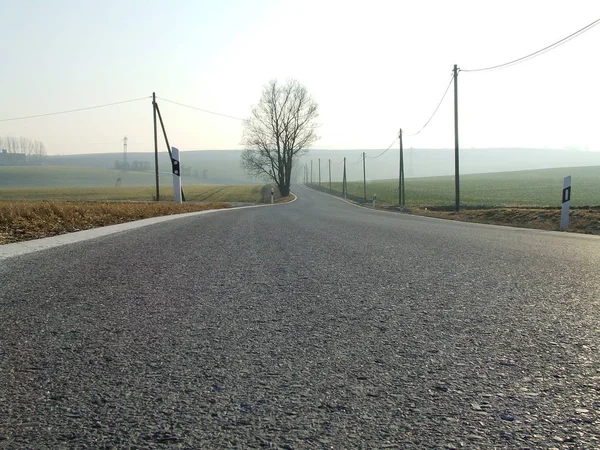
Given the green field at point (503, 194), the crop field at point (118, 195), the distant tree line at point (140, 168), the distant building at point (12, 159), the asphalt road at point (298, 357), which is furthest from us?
the distant building at point (12, 159)

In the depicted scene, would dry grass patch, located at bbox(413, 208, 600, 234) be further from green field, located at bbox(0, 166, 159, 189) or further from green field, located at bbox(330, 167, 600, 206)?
green field, located at bbox(0, 166, 159, 189)

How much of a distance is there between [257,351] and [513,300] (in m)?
2.33

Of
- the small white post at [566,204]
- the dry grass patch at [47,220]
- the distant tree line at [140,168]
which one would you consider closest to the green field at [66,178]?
the distant tree line at [140,168]

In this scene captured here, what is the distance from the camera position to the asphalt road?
1.79m

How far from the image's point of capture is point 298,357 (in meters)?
2.52

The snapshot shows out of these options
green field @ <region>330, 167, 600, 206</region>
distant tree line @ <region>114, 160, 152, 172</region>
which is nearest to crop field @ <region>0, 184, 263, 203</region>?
green field @ <region>330, 167, 600, 206</region>

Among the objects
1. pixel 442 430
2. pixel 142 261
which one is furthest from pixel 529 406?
pixel 142 261

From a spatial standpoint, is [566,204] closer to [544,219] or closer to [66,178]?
[544,219]

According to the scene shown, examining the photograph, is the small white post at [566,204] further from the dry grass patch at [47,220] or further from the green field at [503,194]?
the green field at [503,194]

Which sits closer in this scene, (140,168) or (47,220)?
(47,220)

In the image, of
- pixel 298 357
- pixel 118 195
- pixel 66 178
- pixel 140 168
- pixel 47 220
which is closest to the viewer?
pixel 298 357

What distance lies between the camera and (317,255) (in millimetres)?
6223

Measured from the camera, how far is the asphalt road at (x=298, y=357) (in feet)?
5.87

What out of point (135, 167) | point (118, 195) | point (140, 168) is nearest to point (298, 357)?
point (118, 195)
